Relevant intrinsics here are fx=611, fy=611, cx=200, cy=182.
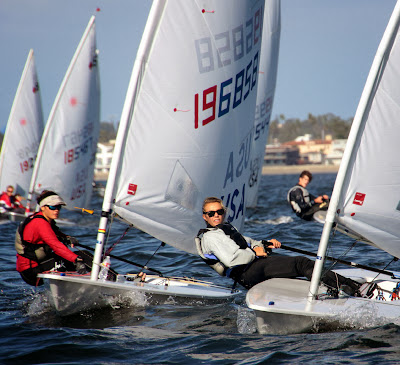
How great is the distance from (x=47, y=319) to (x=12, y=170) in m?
12.6

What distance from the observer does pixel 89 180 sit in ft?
53.5

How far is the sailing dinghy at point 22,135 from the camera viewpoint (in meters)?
17.2

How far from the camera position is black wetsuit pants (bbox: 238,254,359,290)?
16.8ft

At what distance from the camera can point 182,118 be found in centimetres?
602

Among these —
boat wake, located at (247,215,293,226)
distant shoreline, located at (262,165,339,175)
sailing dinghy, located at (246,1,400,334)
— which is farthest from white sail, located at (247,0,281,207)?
distant shoreline, located at (262,165,339,175)

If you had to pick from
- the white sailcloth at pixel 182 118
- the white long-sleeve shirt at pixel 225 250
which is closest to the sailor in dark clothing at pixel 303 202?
the white sailcloth at pixel 182 118

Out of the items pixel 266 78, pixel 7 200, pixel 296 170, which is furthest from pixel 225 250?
pixel 296 170

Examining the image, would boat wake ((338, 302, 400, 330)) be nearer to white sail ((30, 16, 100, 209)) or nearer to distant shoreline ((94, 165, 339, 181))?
white sail ((30, 16, 100, 209))

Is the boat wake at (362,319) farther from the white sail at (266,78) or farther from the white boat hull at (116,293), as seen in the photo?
the white sail at (266,78)

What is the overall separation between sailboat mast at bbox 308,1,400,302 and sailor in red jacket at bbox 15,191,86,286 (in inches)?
91.0

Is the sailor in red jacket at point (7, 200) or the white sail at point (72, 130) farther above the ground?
the white sail at point (72, 130)

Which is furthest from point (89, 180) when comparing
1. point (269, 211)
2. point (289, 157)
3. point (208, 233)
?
point (289, 157)

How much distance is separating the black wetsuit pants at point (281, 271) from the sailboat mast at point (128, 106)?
1.29m

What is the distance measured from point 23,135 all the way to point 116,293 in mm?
12770
